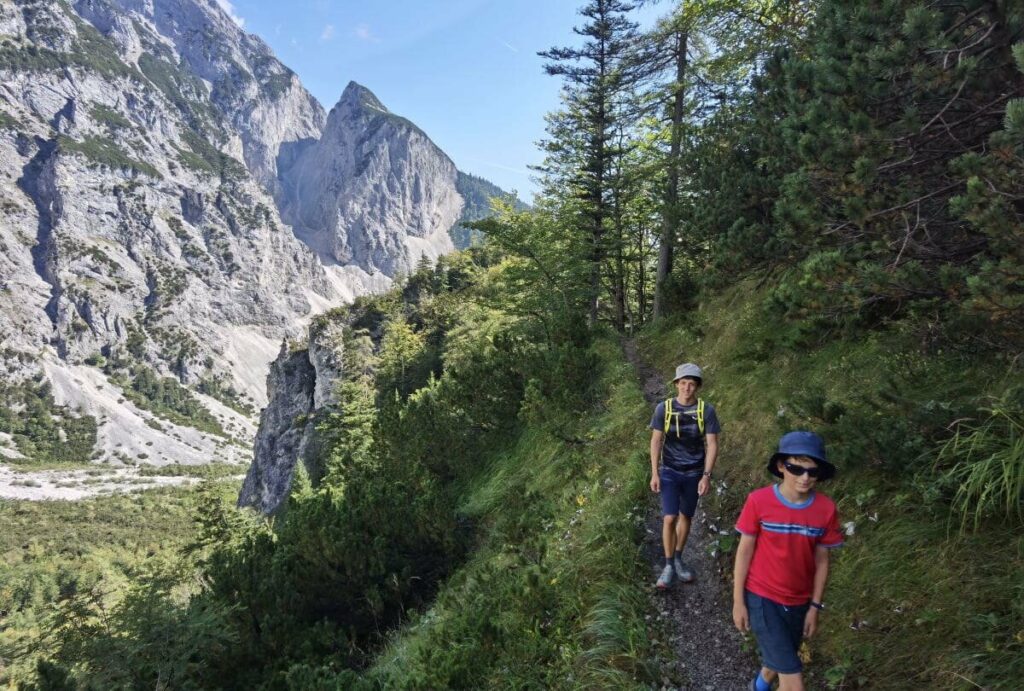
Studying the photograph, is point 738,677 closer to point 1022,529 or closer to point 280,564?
point 1022,529

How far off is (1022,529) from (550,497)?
6.48 metres

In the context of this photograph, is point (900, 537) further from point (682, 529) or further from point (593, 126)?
point (593, 126)

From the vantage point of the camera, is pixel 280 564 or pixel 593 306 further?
pixel 593 306

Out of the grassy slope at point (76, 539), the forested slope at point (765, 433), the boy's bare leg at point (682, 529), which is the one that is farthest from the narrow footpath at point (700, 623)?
the grassy slope at point (76, 539)

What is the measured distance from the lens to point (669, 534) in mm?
5152

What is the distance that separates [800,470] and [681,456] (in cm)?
206

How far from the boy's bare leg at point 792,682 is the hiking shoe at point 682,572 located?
2.10m

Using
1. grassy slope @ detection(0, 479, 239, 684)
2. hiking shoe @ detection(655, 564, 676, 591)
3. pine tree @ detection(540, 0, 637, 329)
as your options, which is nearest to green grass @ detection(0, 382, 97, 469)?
grassy slope @ detection(0, 479, 239, 684)

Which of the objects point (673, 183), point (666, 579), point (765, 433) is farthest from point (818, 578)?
point (673, 183)

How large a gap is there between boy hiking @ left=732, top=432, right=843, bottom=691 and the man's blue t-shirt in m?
1.70

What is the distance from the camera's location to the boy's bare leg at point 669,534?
16.7 feet

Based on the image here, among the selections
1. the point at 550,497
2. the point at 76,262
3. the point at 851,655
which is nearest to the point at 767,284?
the point at 550,497

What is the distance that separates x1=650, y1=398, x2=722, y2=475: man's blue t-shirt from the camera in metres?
4.85

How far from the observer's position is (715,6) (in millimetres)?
12781
